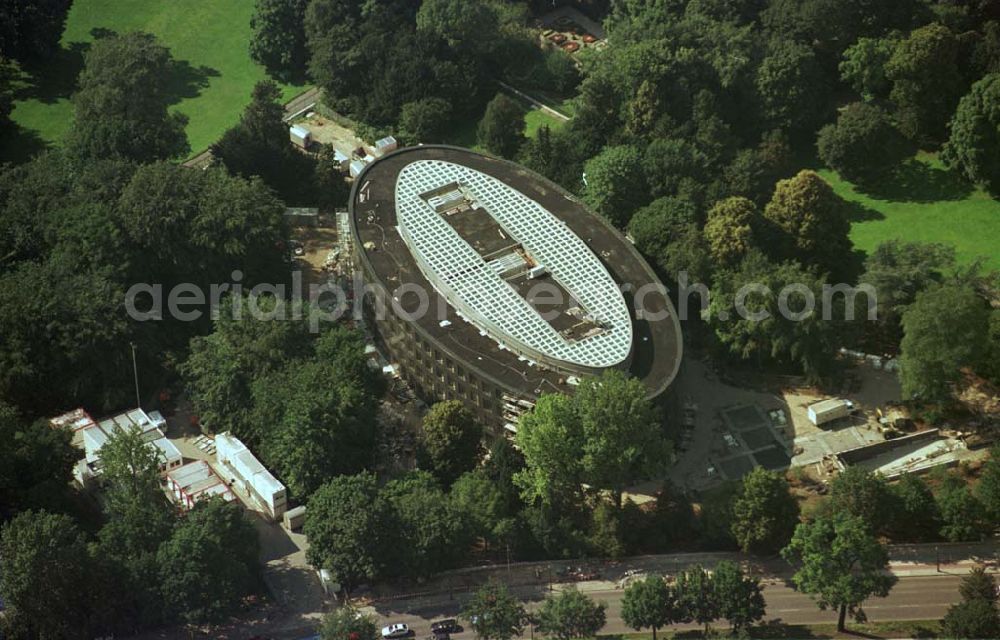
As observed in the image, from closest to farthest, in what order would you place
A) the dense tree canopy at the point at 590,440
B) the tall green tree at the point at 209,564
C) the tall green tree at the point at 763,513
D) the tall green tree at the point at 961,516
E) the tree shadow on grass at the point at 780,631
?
1. the tall green tree at the point at 209,564
2. the tree shadow on grass at the point at 780,631
3. the tall green tree at the point at 763,513
4. the tall green tree at the point at 961,516
5. the dense tree canopy at the point at 590,440

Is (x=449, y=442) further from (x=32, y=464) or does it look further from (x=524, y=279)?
(x=32, y=464)

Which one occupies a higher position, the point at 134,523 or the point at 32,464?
the point at 32,464

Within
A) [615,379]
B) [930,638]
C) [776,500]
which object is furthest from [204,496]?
[930,638]

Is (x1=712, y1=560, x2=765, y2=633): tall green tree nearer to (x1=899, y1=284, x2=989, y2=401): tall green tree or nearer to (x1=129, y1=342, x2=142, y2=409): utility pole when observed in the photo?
(x1=899, y1=284, x2=989, y2=401): tall green tree

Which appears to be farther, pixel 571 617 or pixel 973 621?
pixel 571 617

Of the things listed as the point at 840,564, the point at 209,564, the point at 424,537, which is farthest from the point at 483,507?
the point at 840,564

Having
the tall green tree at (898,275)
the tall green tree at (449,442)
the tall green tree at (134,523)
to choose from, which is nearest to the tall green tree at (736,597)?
the tall green tree at (449,442)

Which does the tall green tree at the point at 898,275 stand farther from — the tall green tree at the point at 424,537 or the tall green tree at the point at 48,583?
the tall green tree at the point at 48,583
